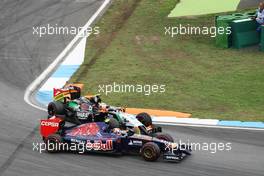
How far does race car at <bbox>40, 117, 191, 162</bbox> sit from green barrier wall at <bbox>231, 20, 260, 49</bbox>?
32.3 ft

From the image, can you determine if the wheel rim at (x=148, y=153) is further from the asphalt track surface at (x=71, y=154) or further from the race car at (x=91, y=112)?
the race car at (x=91, y=112)

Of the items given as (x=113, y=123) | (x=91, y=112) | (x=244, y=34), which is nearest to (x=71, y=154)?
(x=91, y=112)

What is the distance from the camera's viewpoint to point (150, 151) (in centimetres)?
1434

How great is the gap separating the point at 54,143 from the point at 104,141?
1320mm

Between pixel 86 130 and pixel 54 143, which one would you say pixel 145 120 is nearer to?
pixel 86 130

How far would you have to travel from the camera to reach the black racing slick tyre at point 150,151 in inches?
→ 561

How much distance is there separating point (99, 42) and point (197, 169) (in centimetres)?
1246

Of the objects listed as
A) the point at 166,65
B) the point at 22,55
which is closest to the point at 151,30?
the point at 166,65

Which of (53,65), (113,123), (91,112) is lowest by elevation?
(113,123)

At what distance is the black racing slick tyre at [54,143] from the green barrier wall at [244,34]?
10.6 metres

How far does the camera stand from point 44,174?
13.9m

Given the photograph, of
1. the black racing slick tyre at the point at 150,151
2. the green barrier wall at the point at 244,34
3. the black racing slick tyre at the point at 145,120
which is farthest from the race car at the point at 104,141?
the green barrier wall at the point at 244,34

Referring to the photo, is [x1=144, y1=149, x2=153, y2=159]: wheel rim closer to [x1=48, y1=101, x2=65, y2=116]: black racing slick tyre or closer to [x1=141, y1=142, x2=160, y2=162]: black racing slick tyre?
[x1=141, y1=142, x2=160, y2=162]: black racing slick tyre

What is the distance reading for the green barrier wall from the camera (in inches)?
927
